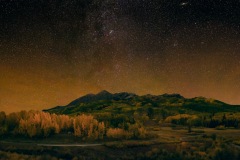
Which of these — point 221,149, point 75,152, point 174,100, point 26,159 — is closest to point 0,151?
point 26,159

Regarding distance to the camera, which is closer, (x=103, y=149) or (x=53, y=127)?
(x=103, y=149)

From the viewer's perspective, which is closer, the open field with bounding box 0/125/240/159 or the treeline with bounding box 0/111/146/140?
the open field with bounding box 0/125/240/159

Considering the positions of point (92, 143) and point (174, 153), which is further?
point (92, 143)

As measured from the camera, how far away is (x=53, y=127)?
132ft

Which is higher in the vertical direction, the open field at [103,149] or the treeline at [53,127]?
the treeline at [53,127]

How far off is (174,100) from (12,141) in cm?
13048

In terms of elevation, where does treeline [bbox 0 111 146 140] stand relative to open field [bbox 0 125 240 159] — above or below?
above

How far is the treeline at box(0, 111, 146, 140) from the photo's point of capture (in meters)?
38.8

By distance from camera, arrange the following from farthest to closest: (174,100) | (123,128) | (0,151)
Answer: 1. (174,100)
2. (123,128)
3. (0,151)

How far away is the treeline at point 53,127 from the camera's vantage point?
38750 millimetres

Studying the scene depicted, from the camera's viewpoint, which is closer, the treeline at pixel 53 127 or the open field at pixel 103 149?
the open field at pixel 103 149

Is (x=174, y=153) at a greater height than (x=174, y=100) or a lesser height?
lesser

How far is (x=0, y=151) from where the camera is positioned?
99.9 ft

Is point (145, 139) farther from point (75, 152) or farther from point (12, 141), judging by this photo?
point (12, 141)
